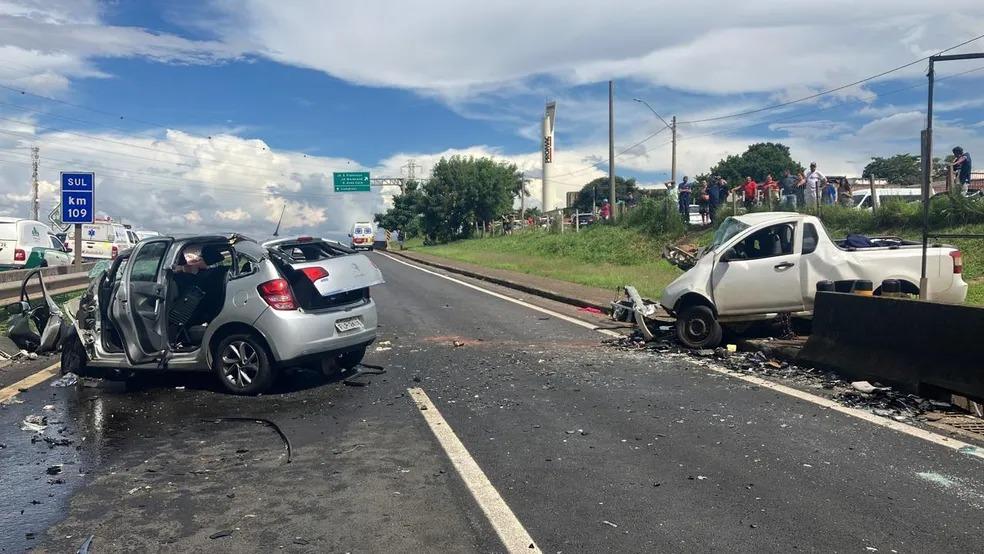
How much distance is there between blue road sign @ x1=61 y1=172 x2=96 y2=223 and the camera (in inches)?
652

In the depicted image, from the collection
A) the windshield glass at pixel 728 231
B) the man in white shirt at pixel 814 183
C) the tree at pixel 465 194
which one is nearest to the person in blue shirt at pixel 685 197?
the man in white shirt at pixel 814 183

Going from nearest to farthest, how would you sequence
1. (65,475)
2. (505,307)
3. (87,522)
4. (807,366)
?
1. (87,522)
2. (65,475)
3. (807,366)
4. (505,307)

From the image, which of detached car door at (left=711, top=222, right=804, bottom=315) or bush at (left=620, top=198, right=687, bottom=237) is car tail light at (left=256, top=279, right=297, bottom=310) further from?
bush at (left=620, top=198, right=687, bottom=237)

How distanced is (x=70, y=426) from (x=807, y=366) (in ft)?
25.3

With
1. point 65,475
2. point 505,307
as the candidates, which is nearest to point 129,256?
point 65,475

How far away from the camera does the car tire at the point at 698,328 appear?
10188mm

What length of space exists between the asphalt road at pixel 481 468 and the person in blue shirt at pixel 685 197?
2260 cm

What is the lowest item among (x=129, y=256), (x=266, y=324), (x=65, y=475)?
(x=65, y=475)

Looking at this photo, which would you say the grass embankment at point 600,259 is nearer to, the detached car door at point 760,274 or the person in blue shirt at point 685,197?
the person in blue shirt at point 685,197

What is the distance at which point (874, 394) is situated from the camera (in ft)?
24.2

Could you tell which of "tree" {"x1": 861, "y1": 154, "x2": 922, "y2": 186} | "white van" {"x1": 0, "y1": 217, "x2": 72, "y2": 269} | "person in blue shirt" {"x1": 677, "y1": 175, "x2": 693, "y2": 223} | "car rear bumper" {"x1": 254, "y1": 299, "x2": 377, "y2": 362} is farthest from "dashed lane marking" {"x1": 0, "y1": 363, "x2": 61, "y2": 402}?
"tree" {"x1": 861, "y1": 154, "x2": 922, "y2": 186}

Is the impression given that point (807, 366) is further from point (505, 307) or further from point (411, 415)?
point (505, 307)

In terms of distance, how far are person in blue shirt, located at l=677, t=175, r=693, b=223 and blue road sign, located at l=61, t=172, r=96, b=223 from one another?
831 inches

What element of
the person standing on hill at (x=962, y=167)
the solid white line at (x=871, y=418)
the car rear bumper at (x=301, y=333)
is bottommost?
the solid white line at (x=871, y=418)
